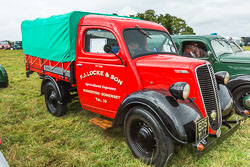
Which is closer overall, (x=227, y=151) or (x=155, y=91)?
(x=155, y=91)

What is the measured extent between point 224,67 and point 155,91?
3.11 meters

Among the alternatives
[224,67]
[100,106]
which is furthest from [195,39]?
[100,106]

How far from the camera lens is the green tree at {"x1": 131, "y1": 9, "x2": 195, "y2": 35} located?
30.8 metres

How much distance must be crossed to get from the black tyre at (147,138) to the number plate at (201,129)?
1.10 ft

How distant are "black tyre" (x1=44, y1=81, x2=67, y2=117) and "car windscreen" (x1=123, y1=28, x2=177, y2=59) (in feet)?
7.01

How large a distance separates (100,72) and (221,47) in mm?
3804

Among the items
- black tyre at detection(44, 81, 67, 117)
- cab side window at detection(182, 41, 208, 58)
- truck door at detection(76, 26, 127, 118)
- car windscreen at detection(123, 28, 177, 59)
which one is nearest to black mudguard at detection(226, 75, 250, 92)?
cab side window at detection(182, 41, 208, 58)

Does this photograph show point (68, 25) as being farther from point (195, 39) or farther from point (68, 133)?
point (195, 39)

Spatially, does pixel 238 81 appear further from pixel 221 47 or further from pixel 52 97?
pixel 52 97

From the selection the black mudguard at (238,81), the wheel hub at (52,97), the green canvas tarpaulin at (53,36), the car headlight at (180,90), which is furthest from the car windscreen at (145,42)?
the wheel hub at (52,97)

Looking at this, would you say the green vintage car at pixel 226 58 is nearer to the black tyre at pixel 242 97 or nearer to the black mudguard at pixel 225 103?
the black tyre at pixel 242 97

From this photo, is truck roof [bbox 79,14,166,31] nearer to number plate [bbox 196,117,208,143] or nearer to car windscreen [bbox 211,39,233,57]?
number plate [bbox 196,117,208,143]

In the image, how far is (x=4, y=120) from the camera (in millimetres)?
4379

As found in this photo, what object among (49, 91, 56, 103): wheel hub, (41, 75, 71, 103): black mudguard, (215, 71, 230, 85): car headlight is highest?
(215, 71, 230, 85): car headlight
